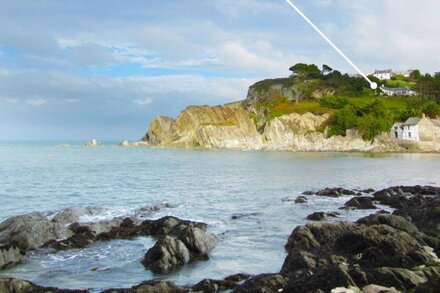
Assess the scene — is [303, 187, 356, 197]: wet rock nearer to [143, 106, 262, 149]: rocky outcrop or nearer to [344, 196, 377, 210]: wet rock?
[344, 196, 377, 210]: wet rock

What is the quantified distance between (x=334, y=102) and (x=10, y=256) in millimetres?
137732

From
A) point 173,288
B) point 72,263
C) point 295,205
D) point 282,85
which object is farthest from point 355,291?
point 282,85

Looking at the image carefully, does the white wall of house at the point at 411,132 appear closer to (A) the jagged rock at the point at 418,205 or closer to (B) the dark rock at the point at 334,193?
(A) the jagged rock at the point at 418,205

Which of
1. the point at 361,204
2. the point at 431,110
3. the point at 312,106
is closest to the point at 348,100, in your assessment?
the point at 312,106

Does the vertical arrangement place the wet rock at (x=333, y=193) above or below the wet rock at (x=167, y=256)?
below

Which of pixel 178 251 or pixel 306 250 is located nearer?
pixel 178 251

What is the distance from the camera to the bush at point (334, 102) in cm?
14625

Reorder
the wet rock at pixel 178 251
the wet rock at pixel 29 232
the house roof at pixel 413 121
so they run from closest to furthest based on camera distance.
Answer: the wet rock at pixel 178 251 < the wet rock at pixel 29 232 < the house roof at pixel 413 121

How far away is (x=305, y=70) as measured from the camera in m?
188

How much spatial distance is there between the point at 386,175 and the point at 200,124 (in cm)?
10421

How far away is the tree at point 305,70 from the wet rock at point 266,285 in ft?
584

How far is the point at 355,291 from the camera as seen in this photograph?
462 inches

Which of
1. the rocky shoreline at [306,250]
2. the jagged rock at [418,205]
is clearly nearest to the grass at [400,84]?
the jagged rock at [418,205]

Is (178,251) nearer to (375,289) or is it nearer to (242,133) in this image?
(375,289)
